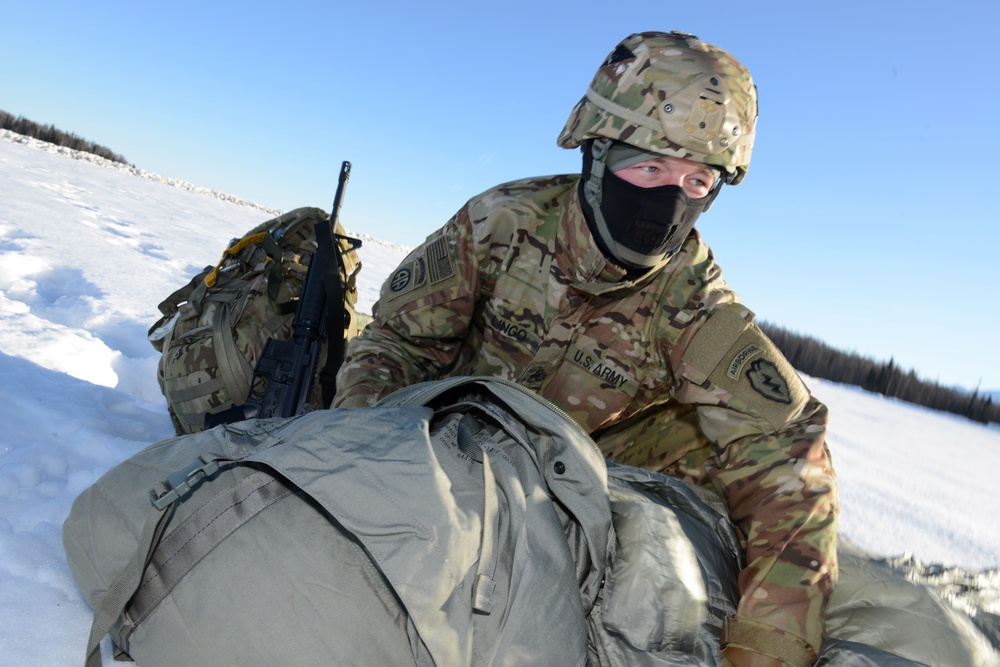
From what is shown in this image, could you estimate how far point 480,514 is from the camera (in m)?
1.23

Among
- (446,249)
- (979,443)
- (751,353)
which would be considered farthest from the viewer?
(979,443)

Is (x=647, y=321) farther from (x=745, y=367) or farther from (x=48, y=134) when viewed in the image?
(x=48, y=134)

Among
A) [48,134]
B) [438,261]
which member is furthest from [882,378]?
[48,134]

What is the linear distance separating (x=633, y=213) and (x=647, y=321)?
39cm

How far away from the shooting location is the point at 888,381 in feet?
38.0

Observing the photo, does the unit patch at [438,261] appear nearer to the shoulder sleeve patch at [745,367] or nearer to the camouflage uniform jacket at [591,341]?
the camouflage uniform jacket at [591,341]

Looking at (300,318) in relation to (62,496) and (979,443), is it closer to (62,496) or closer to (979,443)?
(62,496)

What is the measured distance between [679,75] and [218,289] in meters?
2.04

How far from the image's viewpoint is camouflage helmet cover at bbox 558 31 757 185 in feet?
6.51

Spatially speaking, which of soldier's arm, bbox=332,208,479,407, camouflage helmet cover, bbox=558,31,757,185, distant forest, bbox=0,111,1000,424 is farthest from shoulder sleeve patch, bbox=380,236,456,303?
distant forest, bbox=0,111,1000,424

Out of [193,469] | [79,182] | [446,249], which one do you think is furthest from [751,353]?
[79,182]

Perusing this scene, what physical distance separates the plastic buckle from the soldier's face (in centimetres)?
144

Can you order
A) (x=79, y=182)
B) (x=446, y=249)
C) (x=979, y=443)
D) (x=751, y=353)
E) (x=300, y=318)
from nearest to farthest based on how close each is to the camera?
1. (x=751, y=353)
2. (x=446, y=249)
3. (x=300, y=318)
4. (x=979, y=443)
5. (x=79, y=182)

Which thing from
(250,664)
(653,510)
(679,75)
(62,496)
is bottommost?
(62,496)
